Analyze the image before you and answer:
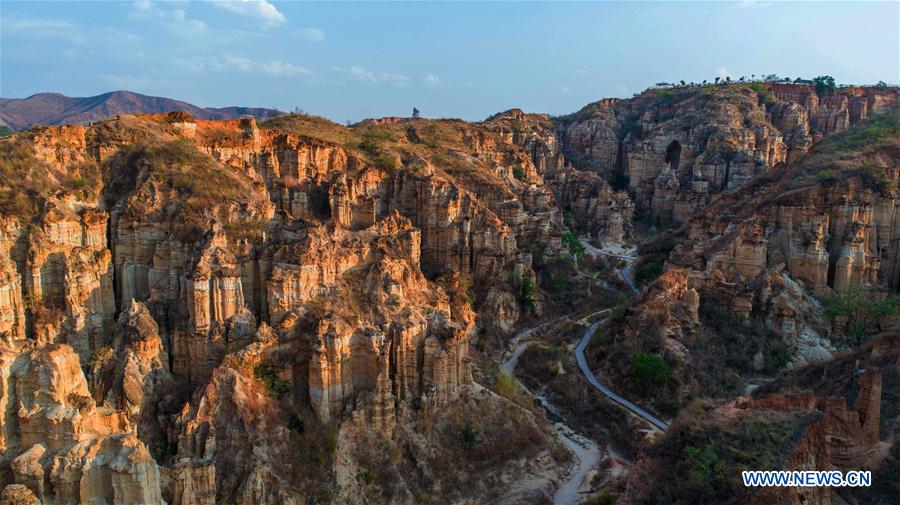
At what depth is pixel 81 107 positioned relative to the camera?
9150 cm

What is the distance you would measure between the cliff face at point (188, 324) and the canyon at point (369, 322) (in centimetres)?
10

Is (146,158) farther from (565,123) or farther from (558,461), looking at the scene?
(565,123)

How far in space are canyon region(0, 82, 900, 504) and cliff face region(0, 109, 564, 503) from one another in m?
0.10

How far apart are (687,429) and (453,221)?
2633 cm

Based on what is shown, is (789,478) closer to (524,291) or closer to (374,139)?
(524,291)

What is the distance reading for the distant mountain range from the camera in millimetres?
86312

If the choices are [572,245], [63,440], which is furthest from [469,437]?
[572,245]

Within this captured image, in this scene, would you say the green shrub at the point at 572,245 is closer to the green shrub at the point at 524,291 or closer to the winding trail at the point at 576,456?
the green shrub at the point at 524,291

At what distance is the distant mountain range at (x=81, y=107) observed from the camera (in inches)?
3398

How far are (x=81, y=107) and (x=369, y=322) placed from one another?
84.9 meters

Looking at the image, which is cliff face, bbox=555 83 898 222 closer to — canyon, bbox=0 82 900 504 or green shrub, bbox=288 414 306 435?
canyon, bbox=0 82 900 504

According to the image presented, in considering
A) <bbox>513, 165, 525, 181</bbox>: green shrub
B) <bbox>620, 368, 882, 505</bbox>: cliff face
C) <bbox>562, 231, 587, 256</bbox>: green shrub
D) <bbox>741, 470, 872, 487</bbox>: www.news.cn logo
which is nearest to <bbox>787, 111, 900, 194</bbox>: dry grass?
<bbox>562, 231, 587, 256</bbox>: green shrub

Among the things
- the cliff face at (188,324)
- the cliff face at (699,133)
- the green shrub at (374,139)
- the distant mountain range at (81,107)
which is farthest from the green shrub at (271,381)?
the distant mountain range at (81,107)

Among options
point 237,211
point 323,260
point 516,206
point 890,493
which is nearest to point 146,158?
point 237,211
